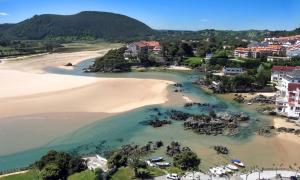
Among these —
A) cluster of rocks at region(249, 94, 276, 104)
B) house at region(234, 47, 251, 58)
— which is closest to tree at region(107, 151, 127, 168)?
cluster of rocks at region(249, 94, 276, 104)

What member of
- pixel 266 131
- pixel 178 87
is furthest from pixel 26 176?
pixel 178 87

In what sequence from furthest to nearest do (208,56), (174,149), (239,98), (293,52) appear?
(208,56) < (293,52) < (239,98) < (174,149)

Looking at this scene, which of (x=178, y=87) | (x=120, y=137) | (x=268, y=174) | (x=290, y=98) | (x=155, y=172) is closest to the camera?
(x=155, y=172)

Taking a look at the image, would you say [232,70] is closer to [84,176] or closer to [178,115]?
[178,115]

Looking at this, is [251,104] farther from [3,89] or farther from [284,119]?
[3,89]

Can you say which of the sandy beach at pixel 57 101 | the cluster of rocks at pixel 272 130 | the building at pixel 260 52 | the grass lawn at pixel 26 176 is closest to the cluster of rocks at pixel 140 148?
the grass lawn at pixel 26 176

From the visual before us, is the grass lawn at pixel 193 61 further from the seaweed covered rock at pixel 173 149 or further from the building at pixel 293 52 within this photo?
the seaweed covered rock at pixel 173 149
